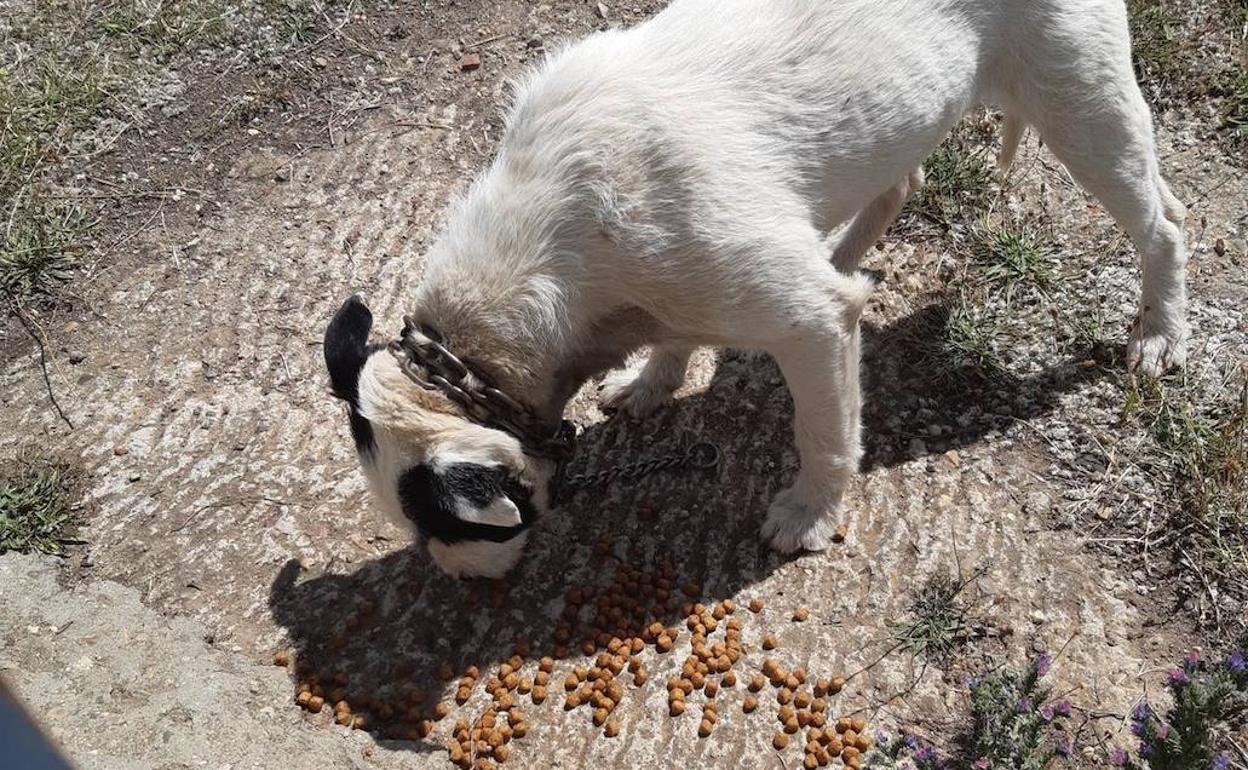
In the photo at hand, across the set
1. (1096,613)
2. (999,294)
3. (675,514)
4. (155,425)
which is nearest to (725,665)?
(675,514)

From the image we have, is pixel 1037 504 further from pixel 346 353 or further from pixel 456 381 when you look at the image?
pixel 346 353

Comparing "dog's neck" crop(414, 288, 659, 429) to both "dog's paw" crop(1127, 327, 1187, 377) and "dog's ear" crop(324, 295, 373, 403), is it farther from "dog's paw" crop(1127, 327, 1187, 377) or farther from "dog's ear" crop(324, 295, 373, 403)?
"dog's paw" crop(1127, 327, 1187, 377)

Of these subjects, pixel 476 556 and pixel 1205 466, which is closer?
pixel 476 556

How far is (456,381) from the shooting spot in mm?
3098

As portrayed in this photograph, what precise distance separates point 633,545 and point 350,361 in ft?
4.75

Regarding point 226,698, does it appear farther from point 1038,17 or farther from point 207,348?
point 1038,17

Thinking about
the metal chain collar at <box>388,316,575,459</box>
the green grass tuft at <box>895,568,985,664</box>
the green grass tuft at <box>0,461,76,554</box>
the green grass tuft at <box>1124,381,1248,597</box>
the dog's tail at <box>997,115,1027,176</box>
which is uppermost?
the metal chain collar at <box>388,316,575,459</box>

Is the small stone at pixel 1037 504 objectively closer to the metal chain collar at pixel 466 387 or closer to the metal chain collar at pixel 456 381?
the metal chain collar at pixel 466 387

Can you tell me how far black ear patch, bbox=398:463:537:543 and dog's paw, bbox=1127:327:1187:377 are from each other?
9.42 ft

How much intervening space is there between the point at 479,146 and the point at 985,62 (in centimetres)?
281

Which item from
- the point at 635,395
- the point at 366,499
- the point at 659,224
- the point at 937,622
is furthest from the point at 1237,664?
the point at 366,499

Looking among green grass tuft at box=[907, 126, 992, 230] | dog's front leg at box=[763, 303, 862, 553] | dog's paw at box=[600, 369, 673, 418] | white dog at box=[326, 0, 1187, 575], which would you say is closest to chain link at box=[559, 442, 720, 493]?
dog's paw at box=[600, 369, 673, 418]

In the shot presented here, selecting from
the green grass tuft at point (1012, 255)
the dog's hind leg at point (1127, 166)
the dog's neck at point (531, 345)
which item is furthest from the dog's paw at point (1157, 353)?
the dog's neck at point (531, 345)

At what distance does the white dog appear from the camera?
3.03m
